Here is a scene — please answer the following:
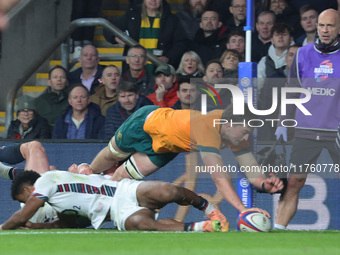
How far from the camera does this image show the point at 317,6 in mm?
11039

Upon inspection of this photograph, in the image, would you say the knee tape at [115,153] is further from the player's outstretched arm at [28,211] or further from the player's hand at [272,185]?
the player's hand at [272,185]

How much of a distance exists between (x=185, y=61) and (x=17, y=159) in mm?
2540

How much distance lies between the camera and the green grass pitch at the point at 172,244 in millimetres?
5172

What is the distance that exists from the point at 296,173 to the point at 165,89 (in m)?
2.49

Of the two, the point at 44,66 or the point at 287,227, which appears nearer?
the point at 287,227

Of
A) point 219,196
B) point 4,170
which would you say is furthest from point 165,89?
point 4,170

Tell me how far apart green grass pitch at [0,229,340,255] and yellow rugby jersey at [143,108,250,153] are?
1068 millimetres

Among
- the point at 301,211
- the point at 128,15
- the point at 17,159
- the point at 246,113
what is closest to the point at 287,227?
the point at 301,211

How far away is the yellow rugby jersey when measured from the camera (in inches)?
289

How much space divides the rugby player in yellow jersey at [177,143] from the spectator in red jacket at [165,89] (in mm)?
1186

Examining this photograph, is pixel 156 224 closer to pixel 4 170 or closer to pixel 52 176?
pixel 52 176

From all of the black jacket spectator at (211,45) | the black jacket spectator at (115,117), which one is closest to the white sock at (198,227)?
the black jacket spectator at (115,117)

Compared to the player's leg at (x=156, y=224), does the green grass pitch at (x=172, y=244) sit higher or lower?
higher

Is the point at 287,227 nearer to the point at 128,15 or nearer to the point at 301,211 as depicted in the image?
the point at 301,211
